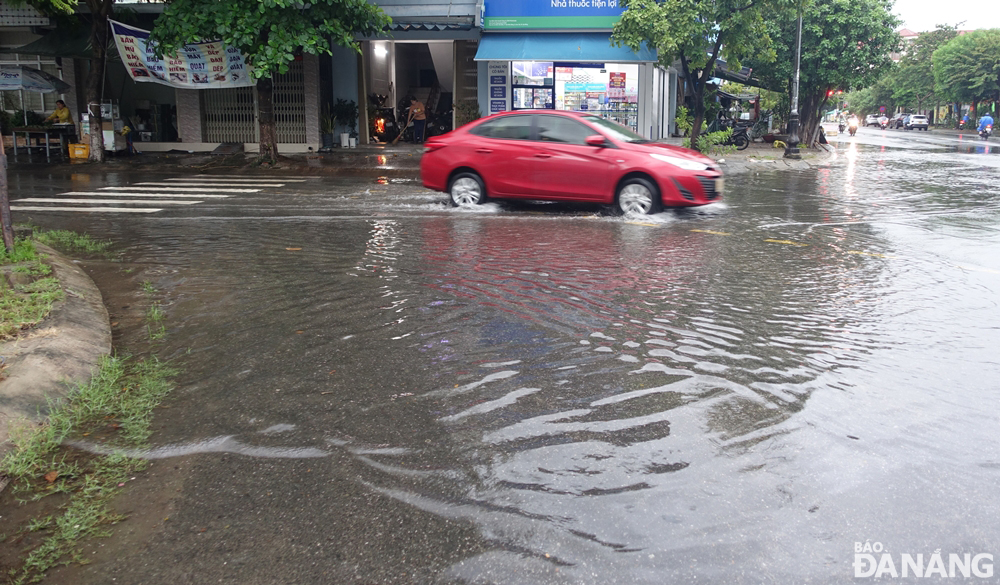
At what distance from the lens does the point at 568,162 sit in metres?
11.9

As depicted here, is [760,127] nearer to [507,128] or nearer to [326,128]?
[326,128]

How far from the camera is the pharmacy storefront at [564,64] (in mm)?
22625

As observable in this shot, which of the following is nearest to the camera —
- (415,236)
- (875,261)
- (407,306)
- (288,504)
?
(288,504)

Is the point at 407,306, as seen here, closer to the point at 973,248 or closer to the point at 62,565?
the point at 62,565

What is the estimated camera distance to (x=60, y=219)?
11.8 m

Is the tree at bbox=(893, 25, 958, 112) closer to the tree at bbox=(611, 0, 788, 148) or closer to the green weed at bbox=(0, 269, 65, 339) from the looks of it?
the tree at bbox=(611, 0, 788, 148)

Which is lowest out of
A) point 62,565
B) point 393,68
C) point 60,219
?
point 62,565

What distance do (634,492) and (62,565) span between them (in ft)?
7.65

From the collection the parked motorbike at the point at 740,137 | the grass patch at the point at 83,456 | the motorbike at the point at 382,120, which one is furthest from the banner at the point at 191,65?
the parked motorbike at the point at 740,137

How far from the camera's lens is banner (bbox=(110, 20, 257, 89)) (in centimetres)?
2094

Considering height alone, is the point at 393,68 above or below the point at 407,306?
above

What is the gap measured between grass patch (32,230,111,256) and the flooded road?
2.29 ft

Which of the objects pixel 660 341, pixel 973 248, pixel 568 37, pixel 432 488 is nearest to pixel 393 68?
pixel 568 37

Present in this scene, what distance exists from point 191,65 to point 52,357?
736 inches
